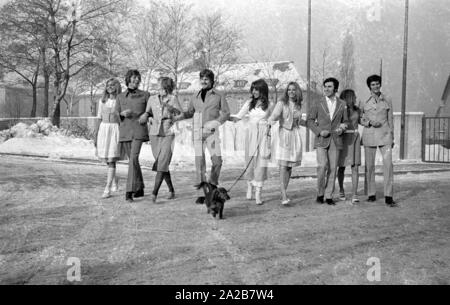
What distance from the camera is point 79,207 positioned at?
6.86m

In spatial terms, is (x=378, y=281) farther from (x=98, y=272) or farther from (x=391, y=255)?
(x=98, y=272)

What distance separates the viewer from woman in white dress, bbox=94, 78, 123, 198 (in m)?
7.79

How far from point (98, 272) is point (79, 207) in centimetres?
347

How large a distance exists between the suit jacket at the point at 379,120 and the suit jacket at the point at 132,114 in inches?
146

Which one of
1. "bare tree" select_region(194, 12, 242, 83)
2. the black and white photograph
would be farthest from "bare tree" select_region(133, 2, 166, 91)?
the black and white photograph

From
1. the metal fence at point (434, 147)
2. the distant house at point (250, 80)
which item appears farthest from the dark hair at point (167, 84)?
the distant house at point (250, 80)

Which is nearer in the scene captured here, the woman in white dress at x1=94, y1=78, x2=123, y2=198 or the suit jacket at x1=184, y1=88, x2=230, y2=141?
the suit jacket at x1=184, y1=88, x2=230, y2=141

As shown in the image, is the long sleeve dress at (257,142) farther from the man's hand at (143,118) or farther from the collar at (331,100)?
the man's hand at (143,118)

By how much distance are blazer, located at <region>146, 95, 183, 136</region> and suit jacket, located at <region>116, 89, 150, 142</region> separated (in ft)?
0.60

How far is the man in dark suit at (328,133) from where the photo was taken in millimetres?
7273

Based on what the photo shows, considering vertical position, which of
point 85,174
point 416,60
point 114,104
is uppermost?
point 416,60

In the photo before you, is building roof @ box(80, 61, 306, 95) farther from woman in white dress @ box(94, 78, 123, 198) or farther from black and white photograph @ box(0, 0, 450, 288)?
woman in white dress @ box(94, 78, 123, 198)
